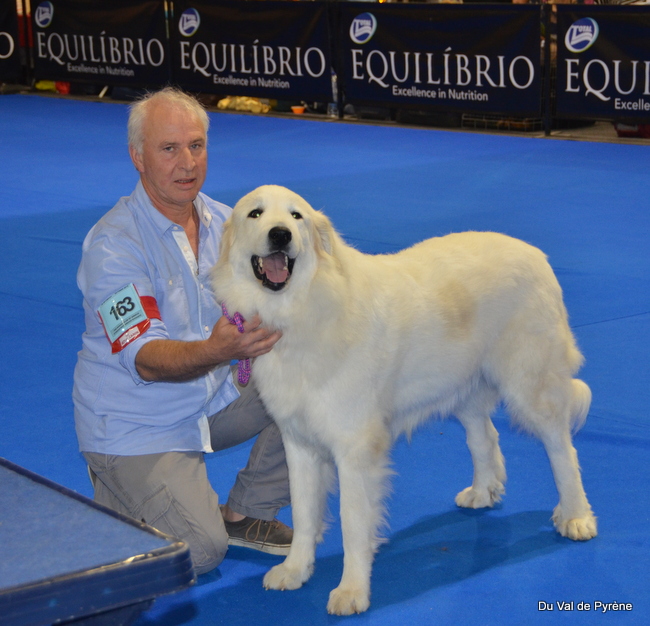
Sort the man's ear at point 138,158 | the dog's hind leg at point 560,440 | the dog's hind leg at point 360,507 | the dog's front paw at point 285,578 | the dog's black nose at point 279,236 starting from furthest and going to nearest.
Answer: the dog's hind leg at point 560,440 → the man's ear at point 138,158 → the dog's front paw at point 285,578 → the dog's hind leg at point 360,507 → the dog's black nose at point 279,236

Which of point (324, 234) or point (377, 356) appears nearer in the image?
point (324, 234)

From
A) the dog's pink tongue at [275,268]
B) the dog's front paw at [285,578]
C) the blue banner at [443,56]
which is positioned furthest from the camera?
the blue banner at [443,56]

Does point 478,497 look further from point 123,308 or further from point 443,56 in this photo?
point 443,56

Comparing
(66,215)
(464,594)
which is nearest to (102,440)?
(464,594)

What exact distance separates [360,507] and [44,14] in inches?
600

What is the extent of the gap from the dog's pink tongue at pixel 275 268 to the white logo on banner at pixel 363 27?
33.5ft

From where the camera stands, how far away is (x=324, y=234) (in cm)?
283

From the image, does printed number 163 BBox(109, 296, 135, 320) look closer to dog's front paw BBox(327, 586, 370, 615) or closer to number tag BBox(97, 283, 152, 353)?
number tag BBox(97, 283, 152, 353)

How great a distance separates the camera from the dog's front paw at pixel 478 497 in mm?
3518

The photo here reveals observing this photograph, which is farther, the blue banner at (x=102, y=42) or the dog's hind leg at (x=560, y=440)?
the blue banner at (x=102, y=42)

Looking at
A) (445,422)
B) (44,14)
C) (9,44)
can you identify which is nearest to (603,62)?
(445,422)

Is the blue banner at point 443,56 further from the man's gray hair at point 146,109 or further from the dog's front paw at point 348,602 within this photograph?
the dog's front paw at point 348,602

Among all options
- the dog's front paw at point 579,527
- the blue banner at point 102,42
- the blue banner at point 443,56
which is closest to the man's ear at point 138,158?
the dog's front paw at point 579,527

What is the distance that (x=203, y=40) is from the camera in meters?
14.1
